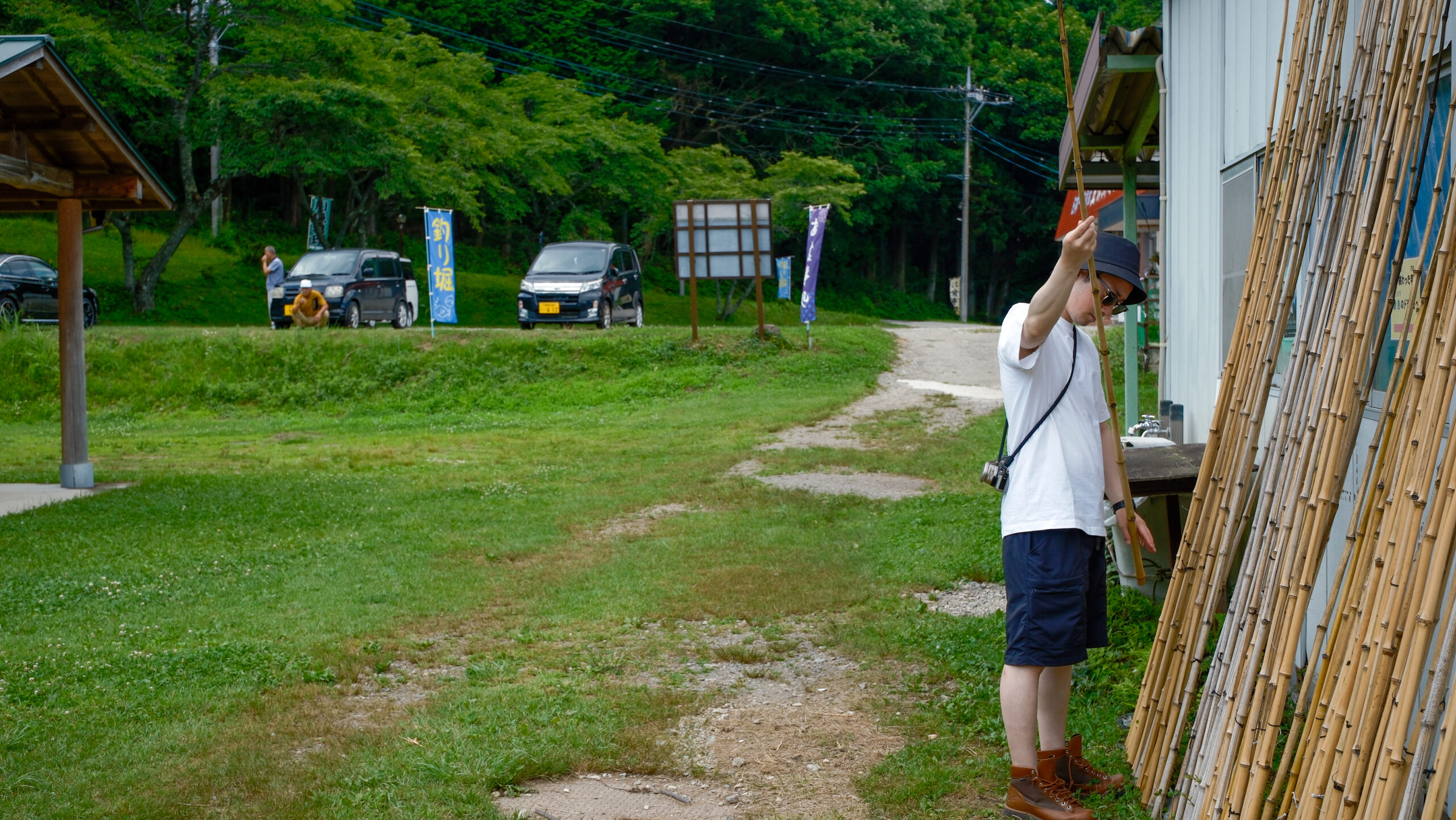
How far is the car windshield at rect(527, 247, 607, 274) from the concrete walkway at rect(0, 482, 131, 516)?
1095 cm

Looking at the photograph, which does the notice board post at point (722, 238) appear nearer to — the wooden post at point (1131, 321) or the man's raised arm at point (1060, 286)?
the wooden post at point (1131, 321)

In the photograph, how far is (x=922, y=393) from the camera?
16406mm

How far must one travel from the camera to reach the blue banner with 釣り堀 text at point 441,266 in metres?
18.0

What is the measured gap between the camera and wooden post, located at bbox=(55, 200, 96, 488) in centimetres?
967

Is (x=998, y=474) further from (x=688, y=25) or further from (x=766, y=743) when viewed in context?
(x=688, y=25)

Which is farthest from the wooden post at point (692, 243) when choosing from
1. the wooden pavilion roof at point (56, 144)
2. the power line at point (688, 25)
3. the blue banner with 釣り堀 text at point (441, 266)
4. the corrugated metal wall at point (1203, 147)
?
the power line at point (688, 25)

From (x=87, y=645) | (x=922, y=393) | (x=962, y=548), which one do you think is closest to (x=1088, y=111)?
(x=962, y=548)

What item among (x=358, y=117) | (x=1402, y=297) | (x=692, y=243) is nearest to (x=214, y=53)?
(x=358, y=117)

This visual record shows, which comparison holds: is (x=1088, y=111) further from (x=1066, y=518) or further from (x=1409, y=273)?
(x=1066, y=518)

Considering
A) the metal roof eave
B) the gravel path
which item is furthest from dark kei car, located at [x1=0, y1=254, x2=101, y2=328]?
the gravel path

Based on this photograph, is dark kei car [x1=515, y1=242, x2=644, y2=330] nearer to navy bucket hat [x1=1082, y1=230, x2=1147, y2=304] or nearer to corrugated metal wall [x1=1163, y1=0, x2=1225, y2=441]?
corrugated metal wall [x1=1163, y1=0, x2=1225, y2=441]

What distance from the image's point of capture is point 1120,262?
362 centimetres

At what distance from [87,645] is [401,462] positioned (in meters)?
6.27

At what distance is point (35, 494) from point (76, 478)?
36 cm
